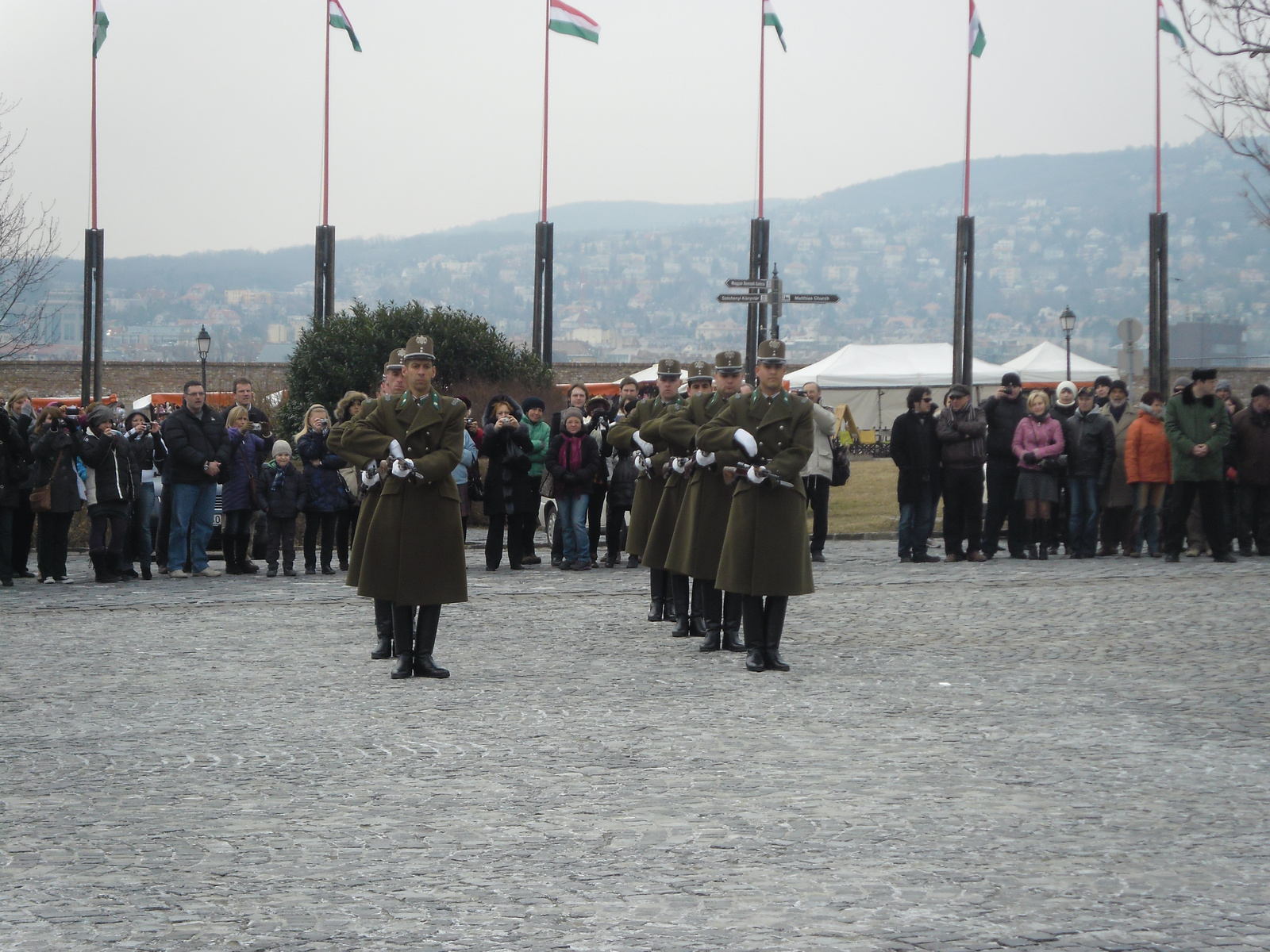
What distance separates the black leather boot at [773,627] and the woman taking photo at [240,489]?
822cm

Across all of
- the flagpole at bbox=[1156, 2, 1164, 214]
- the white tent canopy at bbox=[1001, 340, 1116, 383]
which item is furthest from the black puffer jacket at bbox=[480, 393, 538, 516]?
the white tent canopy at bbox=[1001, 340, 1116, 383]

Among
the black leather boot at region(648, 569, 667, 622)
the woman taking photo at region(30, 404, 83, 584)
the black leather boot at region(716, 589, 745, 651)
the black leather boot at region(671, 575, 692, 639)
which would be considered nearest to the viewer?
the black leather boot at region(716, 589, 745, 651)

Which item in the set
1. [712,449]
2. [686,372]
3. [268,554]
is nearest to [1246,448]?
[686,372]

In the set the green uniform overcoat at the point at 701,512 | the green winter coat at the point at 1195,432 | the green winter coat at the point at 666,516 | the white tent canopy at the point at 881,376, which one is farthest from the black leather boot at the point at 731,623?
the white tent canopy at the point at 881,376

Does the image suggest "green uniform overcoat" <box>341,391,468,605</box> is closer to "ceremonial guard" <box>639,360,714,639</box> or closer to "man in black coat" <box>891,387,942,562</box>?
"ceremonial guard" <box>639,360,714,639</box>

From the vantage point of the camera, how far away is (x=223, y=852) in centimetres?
548

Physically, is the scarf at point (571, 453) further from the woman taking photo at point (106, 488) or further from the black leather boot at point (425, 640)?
the black leather boot at point (425, 640)

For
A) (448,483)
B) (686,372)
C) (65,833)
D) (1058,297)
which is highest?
(1058,297)

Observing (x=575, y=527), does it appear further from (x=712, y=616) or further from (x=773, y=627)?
(x=773, y=627)

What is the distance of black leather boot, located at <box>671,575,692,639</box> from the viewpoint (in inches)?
453

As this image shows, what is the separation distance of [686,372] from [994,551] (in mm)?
4752

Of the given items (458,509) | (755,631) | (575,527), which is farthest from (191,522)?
(755,631)

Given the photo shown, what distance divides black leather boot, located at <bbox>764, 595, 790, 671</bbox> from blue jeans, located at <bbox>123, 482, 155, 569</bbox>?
8.68 meters

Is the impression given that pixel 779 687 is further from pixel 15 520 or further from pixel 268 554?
pixel 15 520
